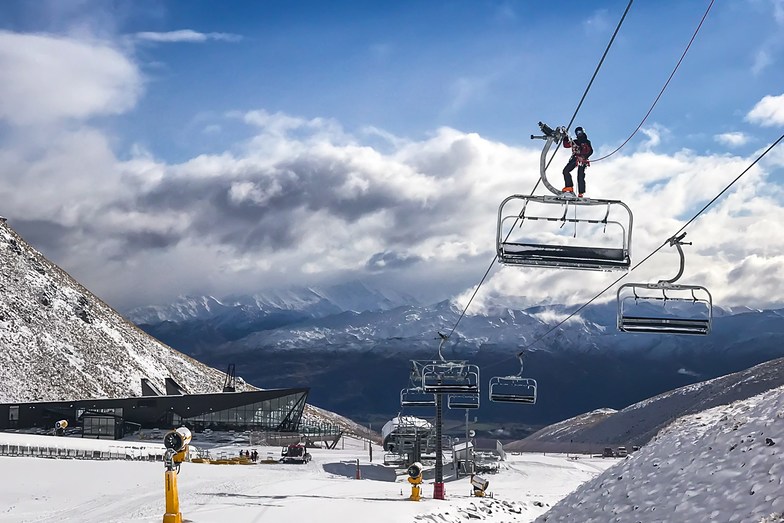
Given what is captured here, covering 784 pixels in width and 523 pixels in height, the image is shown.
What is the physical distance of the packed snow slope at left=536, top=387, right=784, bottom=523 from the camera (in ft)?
52.9

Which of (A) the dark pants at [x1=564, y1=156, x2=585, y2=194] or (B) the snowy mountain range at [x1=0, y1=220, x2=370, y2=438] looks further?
(B) the snowy mountain range at [x1=0, y1=220, x2=370, y2=438]

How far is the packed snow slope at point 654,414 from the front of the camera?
6280 inches

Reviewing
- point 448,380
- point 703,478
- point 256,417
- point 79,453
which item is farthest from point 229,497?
point 256,417

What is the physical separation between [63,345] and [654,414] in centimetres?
11706

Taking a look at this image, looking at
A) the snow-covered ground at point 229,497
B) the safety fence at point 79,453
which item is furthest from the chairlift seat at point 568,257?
the safety fence at point 79,453

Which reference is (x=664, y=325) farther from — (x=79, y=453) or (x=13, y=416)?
(x=13, y=416)

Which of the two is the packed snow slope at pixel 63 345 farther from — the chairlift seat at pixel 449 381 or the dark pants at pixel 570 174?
the dark pants at pixel 570 174

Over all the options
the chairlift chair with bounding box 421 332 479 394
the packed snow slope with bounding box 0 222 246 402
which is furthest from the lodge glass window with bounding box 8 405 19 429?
the chairlift chair with bounding box 421 332 479 394

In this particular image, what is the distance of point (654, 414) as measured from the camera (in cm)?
17412

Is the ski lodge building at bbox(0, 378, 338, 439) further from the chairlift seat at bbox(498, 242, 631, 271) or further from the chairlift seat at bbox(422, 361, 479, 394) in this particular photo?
the chairlift seat at bbox(498, 242, 631, 271)

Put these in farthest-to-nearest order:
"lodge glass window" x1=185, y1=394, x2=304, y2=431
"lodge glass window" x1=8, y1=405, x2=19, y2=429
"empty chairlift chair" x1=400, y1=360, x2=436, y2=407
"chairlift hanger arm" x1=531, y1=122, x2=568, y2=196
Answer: "lodge glass window" x1=185, y1=394, x2=304, y2=431, "lodge glass window" x1=8, y1=405, x2=19, y2=429, "empty chairlift chair" x1=400, y1=360, x2=436, y2=407, "chairlift hanger arm" x1=531, y1=122, x2=568, y2=196

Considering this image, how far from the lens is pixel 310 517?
24969mm

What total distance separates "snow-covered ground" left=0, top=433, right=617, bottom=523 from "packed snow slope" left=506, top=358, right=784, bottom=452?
384ft

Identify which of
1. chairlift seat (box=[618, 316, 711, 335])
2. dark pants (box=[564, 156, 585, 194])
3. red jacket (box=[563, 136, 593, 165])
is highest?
red jacket (box=[563, 136, 593, 165])
